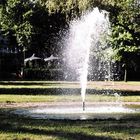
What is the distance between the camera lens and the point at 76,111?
20.4 metres

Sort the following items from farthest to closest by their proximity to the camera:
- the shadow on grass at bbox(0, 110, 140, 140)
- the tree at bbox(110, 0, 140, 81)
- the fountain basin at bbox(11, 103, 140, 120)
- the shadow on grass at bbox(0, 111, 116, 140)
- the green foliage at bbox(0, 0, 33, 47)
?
1. the green foliage at bbox(0, 0, 33, 47)
2. the tree at bbox(110, 0, 140, 81)
3. the fountain basin at bbox(11, 103, 140, 120)
4. the shadow on grass at bbox(0, 110, 140, 140)
5. the shadow on grass at bbox(0, 111, 116, 140)

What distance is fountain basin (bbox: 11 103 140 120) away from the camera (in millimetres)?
18312

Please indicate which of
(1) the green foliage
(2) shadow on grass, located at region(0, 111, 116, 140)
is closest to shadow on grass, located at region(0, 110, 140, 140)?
(2) shadow on grass, located at region(0, 111, 116, 140)

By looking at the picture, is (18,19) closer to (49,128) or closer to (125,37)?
(125,37)

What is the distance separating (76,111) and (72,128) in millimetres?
6918

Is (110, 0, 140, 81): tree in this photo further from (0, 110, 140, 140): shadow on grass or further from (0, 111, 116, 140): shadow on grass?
(0, 111, 116, 140): shadow on grass

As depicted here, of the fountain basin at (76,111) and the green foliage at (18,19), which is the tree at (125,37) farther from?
the fountain basin at (76,111)

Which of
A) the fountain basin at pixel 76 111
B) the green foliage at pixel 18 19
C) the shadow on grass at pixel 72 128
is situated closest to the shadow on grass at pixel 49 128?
the shadow on grass at pixel 72 128

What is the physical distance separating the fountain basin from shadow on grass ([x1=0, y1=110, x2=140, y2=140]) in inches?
103

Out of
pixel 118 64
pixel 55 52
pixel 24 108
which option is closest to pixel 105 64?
pixel 118 64

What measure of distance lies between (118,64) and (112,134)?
154ft

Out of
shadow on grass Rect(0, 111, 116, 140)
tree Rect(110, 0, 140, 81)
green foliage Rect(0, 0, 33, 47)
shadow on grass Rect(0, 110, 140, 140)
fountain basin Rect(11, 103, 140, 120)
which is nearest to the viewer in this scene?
shadow on grass Rect(0, 111, 116, 140)

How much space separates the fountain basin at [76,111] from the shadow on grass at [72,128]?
2.62 m

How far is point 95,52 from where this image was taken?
56594mm
